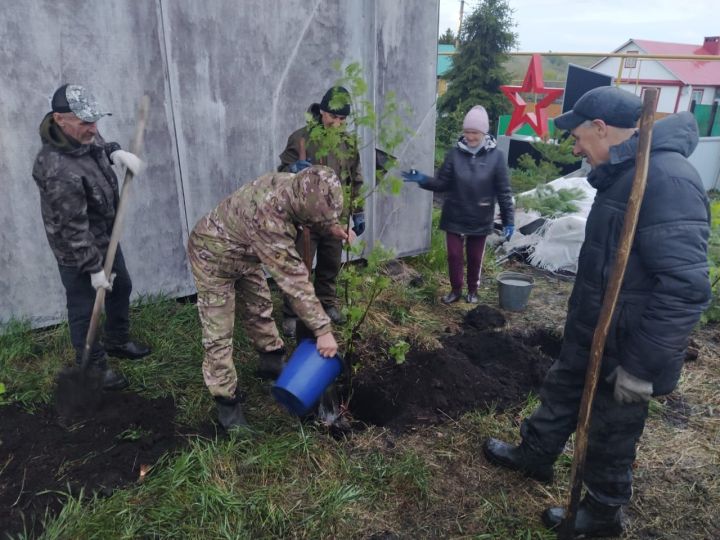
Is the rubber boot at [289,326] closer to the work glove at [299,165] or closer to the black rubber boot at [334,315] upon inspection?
the black rubber boot at [334,315]

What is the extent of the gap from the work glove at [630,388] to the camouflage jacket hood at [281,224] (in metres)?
1.39

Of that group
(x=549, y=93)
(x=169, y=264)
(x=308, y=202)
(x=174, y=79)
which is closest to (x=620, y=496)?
(x=308, y=202)

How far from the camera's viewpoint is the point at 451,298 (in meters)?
5.16

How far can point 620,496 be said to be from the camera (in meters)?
2.40

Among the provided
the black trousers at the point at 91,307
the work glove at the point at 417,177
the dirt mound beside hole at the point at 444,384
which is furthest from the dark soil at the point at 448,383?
the black trousers at the point at 91,307

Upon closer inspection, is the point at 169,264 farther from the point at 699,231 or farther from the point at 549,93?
the point at 549,93

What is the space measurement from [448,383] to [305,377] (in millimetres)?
1237

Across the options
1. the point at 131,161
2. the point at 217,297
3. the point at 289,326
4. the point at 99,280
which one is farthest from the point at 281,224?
the point at 289,326

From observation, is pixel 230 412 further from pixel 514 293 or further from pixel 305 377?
pixel 514 293

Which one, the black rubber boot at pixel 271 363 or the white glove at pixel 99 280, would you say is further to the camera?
the black rubber boot at pixel 271 363

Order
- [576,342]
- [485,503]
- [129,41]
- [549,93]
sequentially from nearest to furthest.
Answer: [576,342], [485,503], [129,41], [549,93]

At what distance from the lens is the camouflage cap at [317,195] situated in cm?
250

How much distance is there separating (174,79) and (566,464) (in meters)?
3.85

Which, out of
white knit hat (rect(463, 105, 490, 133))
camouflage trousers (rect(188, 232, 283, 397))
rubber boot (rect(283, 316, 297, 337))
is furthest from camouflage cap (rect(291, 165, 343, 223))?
white knit hat (rect(463, 105, 490, 133))
